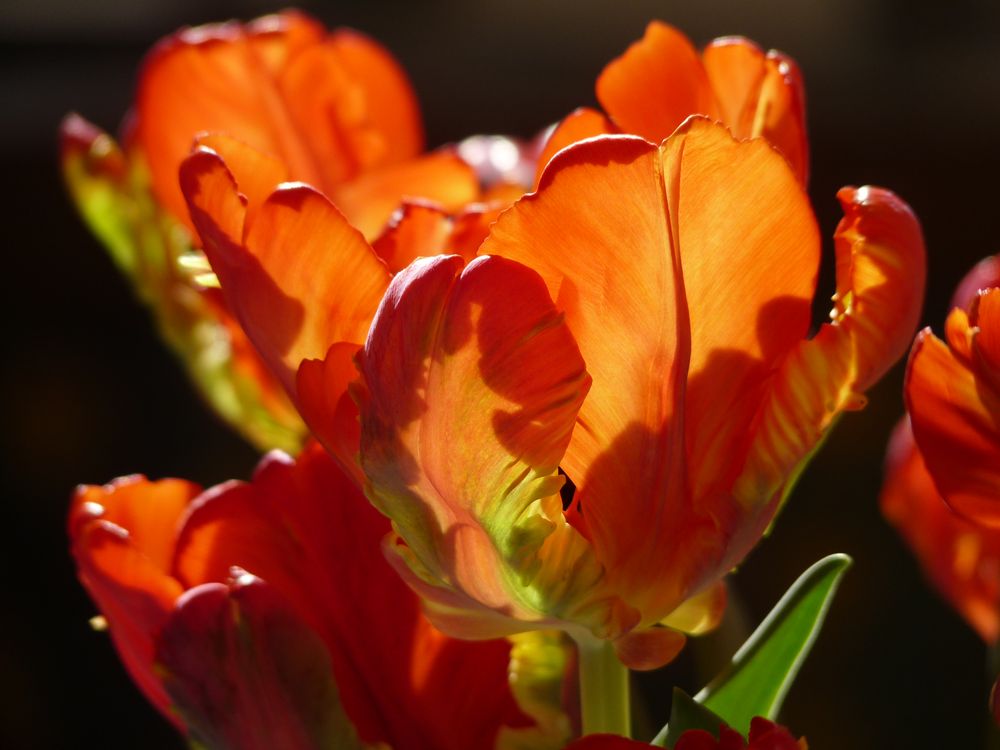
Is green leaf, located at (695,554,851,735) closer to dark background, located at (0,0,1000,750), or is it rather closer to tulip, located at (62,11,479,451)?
tulip, located at (62,11,479,451)

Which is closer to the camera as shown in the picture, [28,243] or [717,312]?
[717,312]

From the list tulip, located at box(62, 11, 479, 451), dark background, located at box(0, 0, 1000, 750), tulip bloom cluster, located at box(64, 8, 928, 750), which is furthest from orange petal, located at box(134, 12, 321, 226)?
dark background, located at box(0, 0, 1000, 750)

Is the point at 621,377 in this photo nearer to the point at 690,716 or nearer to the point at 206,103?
the point at 690,716

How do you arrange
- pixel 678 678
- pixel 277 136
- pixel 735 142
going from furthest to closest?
pixel 678 678
pixel 277 136
pixel 735 142

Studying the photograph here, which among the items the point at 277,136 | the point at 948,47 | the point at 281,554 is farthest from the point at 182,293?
the point at 948,47

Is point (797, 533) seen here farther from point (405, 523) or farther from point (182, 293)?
point (405, 523)

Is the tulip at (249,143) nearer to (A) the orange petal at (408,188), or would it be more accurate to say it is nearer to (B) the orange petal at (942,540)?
(A) the orange petal at (408,188)
